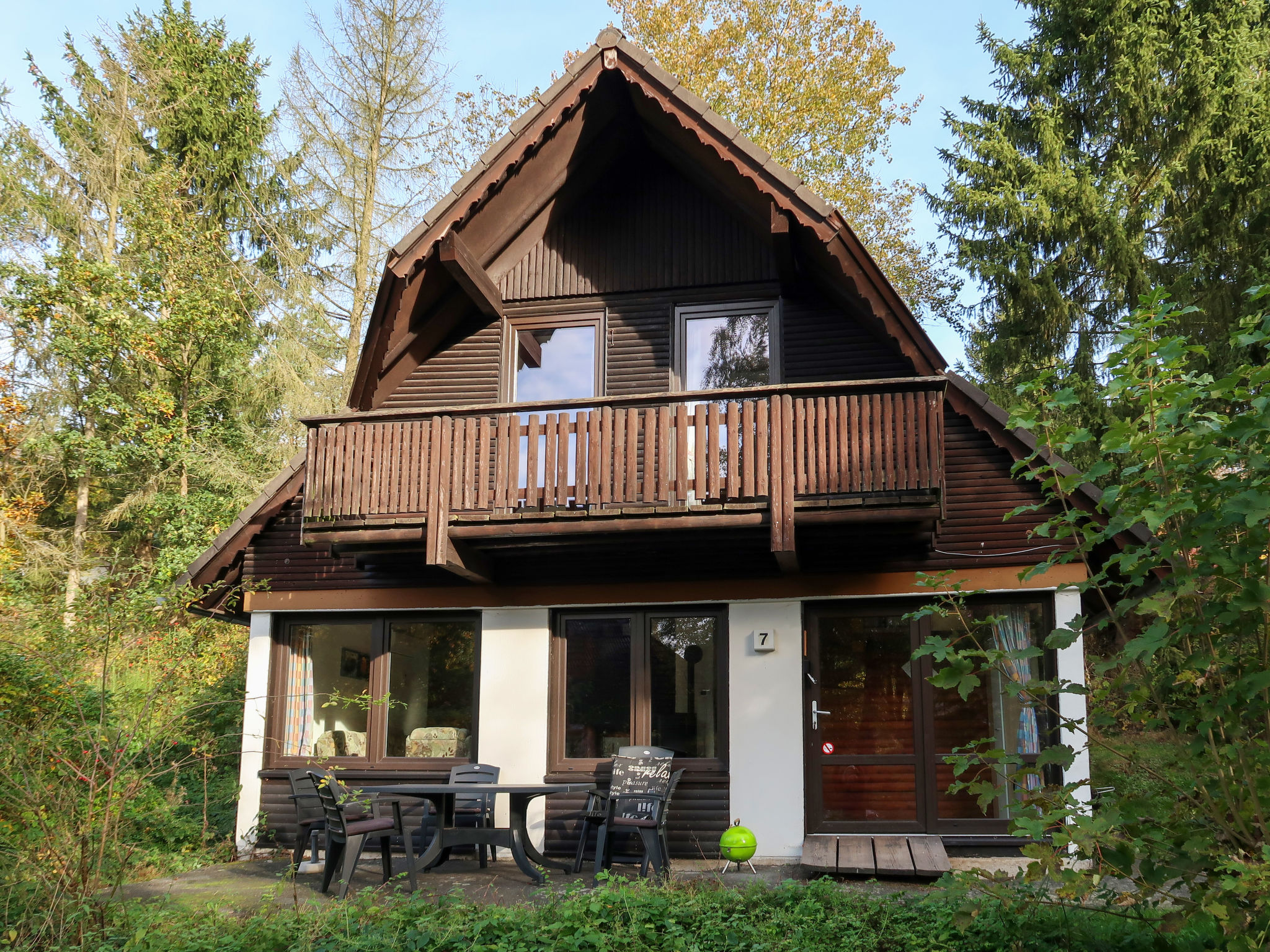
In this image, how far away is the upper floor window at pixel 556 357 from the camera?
36.6 ft

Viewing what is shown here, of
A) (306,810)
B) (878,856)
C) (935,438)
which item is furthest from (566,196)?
(878,856)

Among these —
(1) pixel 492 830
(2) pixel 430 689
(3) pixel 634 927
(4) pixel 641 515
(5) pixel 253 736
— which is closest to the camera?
(3) pixel 634 927

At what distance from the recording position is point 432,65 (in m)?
19.8

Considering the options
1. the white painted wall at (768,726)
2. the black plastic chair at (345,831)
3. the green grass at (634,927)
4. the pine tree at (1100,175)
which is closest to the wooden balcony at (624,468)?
the white painted wall at (768,726)

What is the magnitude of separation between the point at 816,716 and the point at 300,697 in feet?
16.6

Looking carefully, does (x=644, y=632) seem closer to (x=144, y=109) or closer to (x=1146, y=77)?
(x=1146, y=77)

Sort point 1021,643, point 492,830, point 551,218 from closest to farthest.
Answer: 1. point 492,830
2. point 1021,643
3. point 551,218

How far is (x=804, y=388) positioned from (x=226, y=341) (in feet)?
45.3

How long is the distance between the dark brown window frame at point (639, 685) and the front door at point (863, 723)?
76 centimetres

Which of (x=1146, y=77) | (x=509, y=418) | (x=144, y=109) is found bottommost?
(x=509, y=418)

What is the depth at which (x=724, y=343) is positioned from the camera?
36.0 feet

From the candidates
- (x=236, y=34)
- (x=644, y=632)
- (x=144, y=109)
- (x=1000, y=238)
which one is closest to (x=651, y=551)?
(x=644, y=632)

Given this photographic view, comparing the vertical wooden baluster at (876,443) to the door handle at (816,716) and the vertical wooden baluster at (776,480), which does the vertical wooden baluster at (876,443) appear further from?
the door handle at (816,716)

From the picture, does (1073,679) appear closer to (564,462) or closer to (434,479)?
(564,462)
